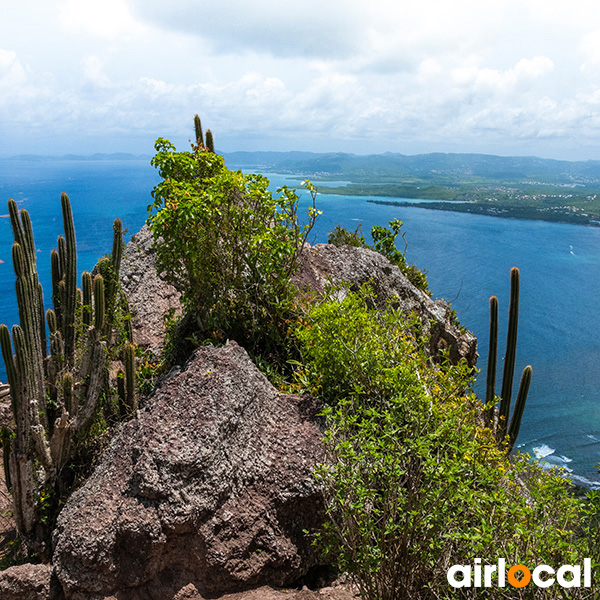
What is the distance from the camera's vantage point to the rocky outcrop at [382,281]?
9252 millimetres

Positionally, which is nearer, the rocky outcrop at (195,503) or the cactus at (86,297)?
the rocky outcrop at (195,503)

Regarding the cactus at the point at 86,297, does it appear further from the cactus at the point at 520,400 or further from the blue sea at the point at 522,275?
the cactus at the point at 520,400

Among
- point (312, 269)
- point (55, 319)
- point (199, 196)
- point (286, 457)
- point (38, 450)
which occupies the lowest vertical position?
point (38, 450)

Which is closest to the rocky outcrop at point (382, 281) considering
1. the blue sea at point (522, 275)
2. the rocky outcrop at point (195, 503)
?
the blue sea at point (522, 275)

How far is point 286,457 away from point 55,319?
4692mm

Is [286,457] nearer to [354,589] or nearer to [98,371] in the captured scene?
[354,589]

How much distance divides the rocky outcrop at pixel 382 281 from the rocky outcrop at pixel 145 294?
2784 mm

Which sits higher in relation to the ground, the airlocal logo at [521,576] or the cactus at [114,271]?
the cactus at [114,271]

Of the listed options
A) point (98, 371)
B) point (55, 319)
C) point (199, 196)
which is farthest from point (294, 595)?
point (55, 319)

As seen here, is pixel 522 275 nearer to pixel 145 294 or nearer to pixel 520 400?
pixel 520 400

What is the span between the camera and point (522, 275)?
4844 centimetres

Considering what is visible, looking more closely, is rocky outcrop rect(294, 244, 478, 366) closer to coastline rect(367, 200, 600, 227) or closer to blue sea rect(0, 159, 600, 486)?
blue sea rect(0, 159, 600, 486)

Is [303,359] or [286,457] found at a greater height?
[303,359]

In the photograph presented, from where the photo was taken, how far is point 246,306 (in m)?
6.47
